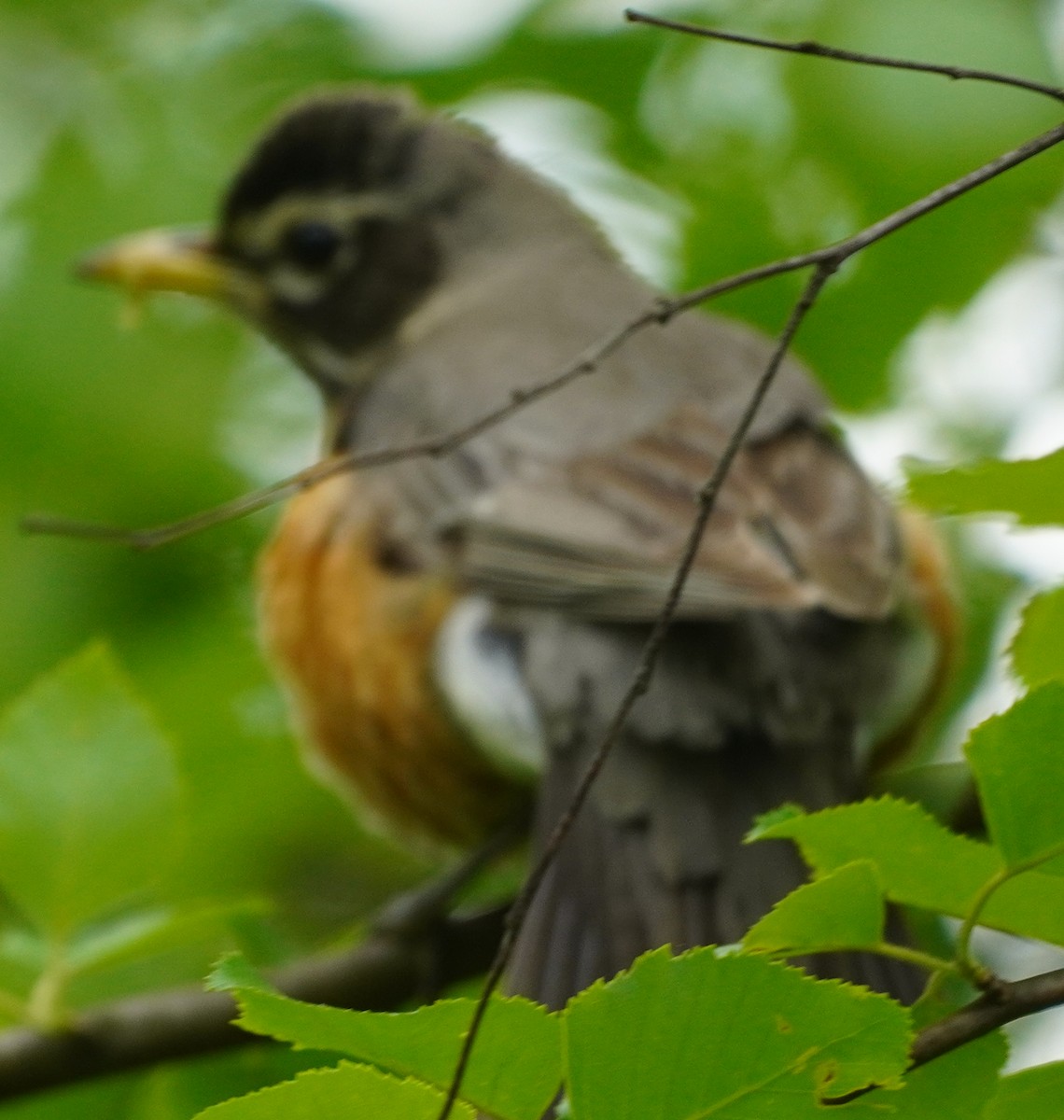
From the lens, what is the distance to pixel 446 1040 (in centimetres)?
90

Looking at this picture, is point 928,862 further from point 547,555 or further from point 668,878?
point 547,555

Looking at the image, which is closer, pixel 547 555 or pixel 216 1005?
pixel 216 1005

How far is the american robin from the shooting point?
1.89 metres

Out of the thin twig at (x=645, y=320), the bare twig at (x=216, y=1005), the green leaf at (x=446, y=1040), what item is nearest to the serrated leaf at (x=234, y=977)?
the green leaf at (x=446, y=1040)

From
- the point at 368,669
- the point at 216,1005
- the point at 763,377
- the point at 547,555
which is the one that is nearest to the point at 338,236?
the point at 368,669

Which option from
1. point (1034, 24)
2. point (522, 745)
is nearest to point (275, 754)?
point (522, 745)

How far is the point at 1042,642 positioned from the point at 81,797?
2.77ft

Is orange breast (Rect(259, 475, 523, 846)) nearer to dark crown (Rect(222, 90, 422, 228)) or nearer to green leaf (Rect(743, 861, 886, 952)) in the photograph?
dark crown (Rect(222, 90, 422, 228))

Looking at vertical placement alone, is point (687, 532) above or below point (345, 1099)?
above

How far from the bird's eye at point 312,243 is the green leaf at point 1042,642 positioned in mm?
2509

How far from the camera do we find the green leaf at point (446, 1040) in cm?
89

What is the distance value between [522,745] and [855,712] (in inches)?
17.7

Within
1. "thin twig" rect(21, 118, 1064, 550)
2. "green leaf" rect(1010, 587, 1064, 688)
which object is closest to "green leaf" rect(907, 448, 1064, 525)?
"green leaf" rect(1010, 587, 1064, 688)

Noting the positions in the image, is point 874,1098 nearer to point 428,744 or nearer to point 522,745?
point 522,745
